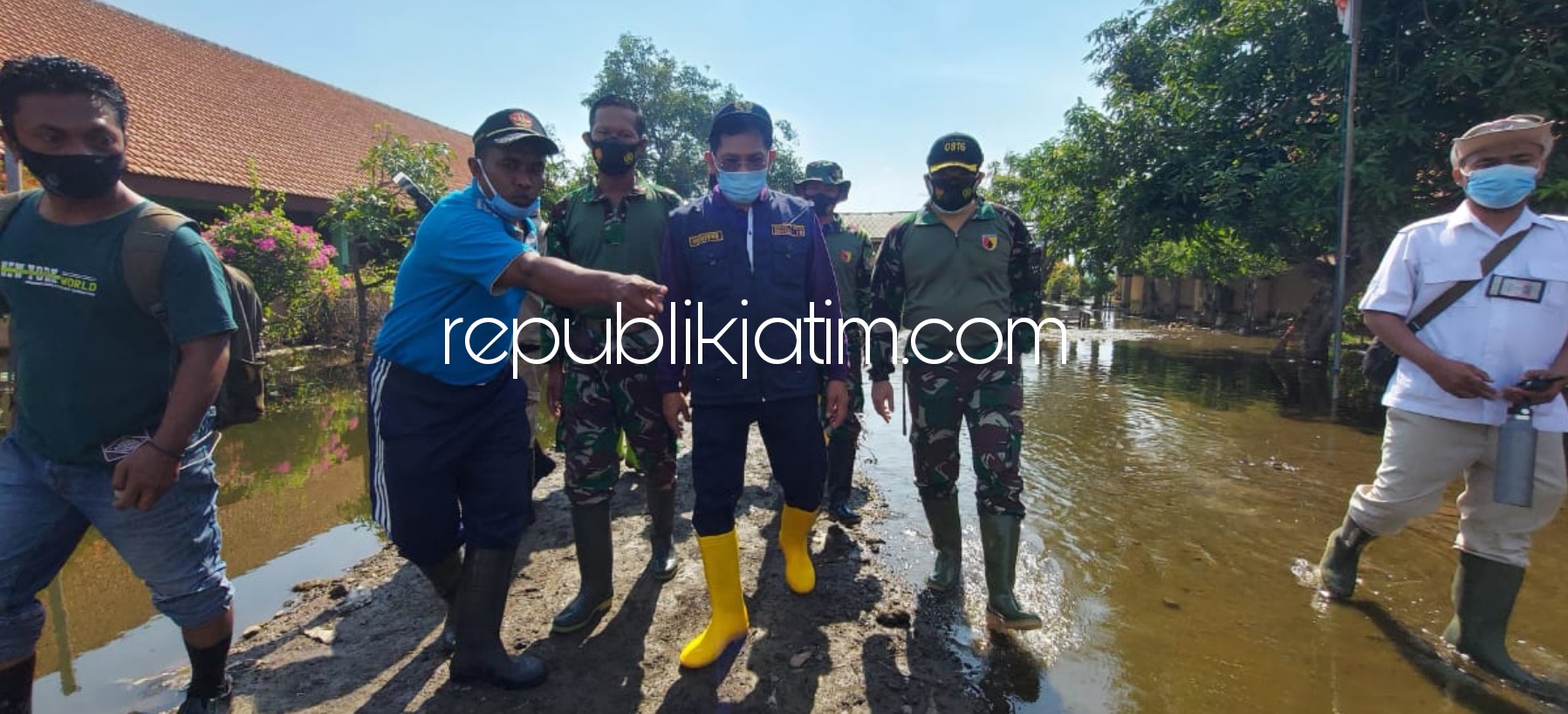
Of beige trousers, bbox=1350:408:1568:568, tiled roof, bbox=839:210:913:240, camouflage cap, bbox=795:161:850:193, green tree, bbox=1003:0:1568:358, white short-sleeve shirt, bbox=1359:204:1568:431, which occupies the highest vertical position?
tiled roof, bbox=839:210:913:240

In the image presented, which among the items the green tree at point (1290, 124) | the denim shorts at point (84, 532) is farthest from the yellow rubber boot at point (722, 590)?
the green tree at point (1290, 124)

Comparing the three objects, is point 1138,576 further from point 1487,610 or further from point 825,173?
point 825,173

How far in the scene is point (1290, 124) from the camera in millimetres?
10703

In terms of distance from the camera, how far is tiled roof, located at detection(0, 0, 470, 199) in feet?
37.9

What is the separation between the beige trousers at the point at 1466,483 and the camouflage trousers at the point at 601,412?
286cm

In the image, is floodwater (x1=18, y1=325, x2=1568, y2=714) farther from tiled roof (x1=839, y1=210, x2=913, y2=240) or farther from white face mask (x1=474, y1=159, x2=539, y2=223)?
tiled roof (x1=839, y1=210, x2=913, y2=240)

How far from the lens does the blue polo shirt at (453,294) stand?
7.36ft

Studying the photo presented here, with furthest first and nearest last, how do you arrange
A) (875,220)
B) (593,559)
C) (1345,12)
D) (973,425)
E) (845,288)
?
(875,220) < (1345,12) < (845,288) < (973,425) < (593,559)

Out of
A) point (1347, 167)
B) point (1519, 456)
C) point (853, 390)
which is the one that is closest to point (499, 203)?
point (853, 390)

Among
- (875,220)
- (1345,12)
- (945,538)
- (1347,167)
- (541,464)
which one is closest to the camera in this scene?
(945,538)

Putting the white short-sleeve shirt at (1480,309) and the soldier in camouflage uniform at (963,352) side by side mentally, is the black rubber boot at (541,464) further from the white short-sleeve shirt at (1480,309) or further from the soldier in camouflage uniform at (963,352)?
the white short-sleeve shirt at (1480,309)

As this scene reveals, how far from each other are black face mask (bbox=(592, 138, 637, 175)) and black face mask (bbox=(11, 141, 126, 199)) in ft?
5.16

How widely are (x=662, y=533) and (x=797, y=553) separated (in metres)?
0.65

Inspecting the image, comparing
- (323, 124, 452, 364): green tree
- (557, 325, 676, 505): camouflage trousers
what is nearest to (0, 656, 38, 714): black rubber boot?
(557, 325, 676, 505): camouflage trousers
